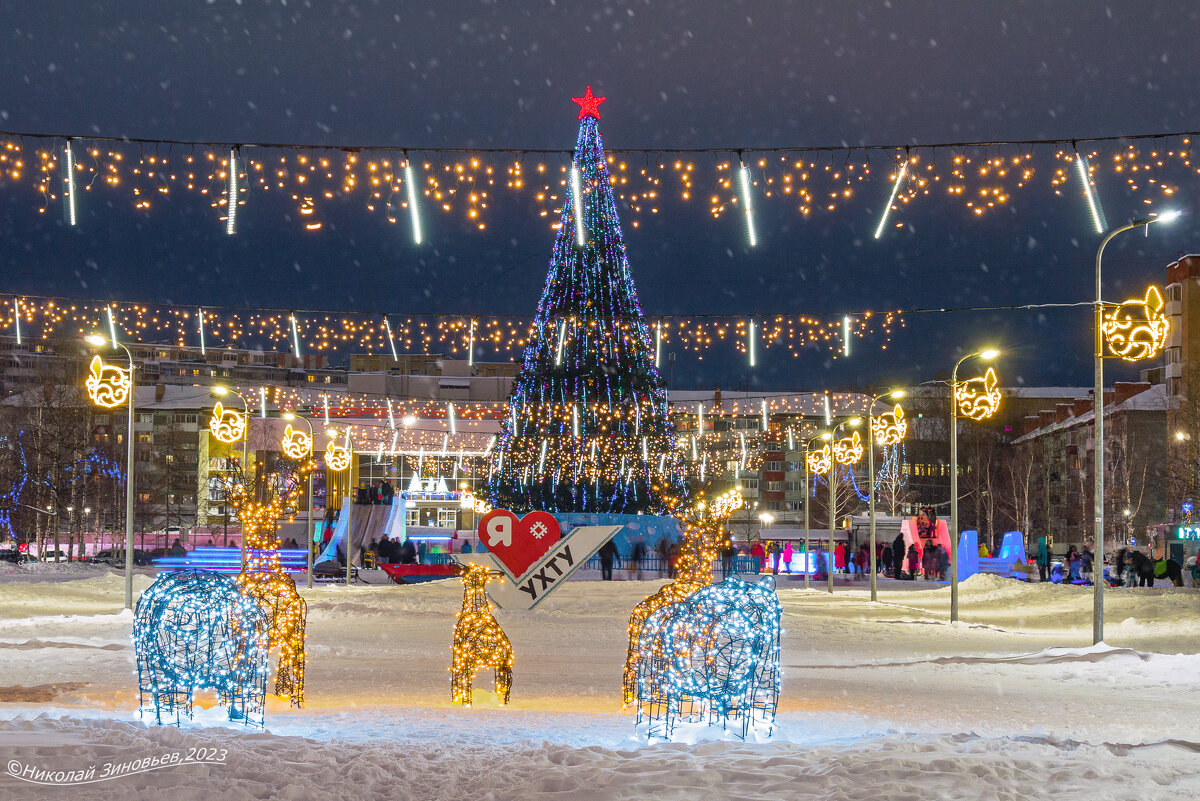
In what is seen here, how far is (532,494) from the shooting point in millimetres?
37688

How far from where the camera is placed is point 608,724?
11.2 m

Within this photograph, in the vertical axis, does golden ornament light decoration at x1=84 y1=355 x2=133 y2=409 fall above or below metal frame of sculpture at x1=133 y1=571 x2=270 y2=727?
above

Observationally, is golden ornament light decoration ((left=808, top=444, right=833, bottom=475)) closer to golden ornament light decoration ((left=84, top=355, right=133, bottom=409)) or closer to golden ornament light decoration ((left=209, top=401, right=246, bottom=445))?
golden ornament light decoration ((left=209, top=401, right=246, bottom=445))

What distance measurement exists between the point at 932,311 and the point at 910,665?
425 inches

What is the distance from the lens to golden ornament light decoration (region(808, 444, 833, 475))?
37.9 meters

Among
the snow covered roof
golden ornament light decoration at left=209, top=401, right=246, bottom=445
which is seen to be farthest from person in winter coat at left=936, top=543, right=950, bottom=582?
the snow covered roof

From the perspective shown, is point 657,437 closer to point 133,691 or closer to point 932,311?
point 932,311

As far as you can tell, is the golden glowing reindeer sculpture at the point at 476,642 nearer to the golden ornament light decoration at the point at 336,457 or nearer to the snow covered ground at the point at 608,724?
the snow covered ground at the point at 608,724

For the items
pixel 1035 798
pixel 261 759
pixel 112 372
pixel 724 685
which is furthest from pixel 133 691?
pixel 112 372

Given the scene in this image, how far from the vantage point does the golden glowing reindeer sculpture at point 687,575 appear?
467 inches

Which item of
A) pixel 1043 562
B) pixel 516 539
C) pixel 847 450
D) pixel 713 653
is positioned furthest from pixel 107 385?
pixel 1043 562

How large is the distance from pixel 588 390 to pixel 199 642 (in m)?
25.9

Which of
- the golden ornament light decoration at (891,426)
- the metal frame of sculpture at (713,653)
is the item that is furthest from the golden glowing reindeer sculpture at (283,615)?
the golden ornament light decoration at (891,426)

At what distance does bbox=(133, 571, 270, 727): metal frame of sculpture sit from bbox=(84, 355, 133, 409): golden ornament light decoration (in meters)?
14.2
